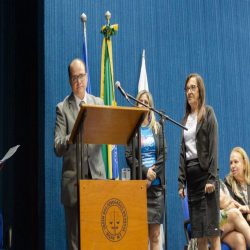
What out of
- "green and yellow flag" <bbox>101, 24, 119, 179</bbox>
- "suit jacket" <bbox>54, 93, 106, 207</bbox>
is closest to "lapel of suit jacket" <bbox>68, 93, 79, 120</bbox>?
Answer: "suit jacket" <bbox>54, 93, 106, 207</bbox>

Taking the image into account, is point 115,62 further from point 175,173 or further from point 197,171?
point 197,171

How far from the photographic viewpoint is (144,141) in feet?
16.1

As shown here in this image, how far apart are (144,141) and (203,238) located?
1220 millimetres

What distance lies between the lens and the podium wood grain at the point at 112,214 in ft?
9.87

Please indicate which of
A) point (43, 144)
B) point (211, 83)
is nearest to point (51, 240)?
point (43, 144)

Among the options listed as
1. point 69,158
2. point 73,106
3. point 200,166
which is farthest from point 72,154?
point 200,166

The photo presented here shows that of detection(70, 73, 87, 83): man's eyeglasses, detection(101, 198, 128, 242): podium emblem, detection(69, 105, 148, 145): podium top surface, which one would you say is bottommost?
detection(101, 198, 128, 242): podium emblem

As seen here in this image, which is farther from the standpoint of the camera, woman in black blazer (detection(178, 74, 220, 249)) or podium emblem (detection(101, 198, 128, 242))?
woman in black blazer (detection(178, 74, 220, 249))

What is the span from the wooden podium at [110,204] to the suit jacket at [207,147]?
3.55 feet

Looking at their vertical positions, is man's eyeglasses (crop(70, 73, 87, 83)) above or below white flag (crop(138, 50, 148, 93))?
below

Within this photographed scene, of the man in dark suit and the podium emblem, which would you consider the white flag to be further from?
the podium emblem

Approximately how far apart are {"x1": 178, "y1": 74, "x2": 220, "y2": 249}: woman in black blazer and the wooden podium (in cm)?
107

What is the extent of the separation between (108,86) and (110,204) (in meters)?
2.45

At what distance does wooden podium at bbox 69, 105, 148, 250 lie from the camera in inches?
119
